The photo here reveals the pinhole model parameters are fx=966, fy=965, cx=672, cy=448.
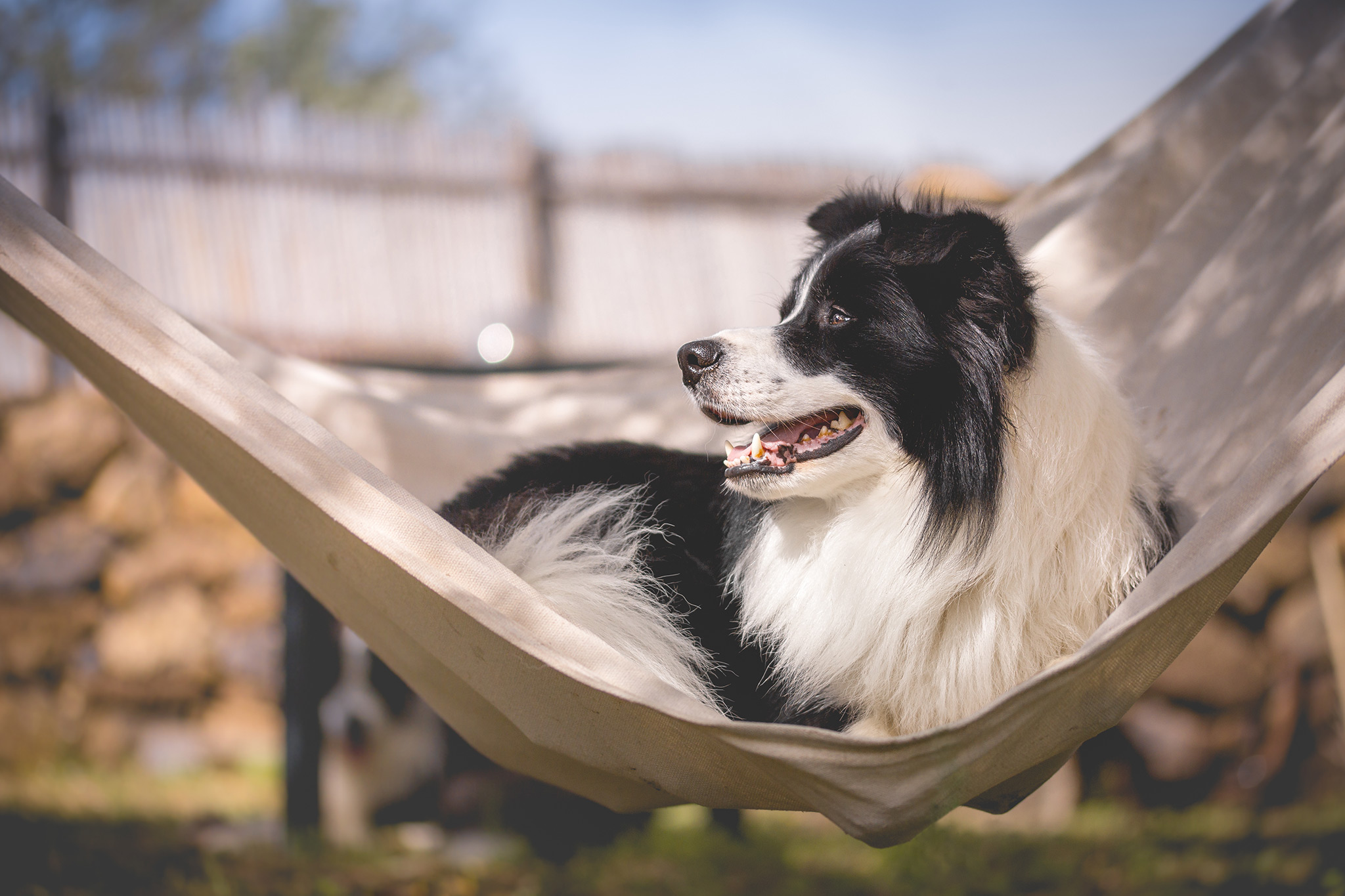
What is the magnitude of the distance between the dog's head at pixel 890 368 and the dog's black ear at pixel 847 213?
0.14 meters

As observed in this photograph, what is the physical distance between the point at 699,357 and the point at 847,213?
0.46m

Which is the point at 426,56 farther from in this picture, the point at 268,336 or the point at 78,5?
the point at 268,336

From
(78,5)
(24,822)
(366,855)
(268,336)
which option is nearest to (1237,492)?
(366,855)

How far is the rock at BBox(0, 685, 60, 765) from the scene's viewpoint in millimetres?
3824

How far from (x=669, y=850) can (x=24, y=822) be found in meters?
2.06

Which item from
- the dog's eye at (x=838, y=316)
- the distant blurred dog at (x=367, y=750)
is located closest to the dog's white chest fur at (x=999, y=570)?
the dog's eye at (x=838, y=316)

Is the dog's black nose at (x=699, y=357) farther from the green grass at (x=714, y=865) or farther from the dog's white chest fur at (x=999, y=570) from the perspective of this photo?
the green grass at (x=714, y=865)

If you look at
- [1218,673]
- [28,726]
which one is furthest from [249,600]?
[1218,673]

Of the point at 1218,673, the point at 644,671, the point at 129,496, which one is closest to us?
the point at 644,671

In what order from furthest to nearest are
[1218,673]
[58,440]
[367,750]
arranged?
[58,440] → [1218,673] → [367,750]

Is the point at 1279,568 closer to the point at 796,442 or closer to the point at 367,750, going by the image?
the point at 796,442

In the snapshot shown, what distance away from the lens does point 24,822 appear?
10.1 feet

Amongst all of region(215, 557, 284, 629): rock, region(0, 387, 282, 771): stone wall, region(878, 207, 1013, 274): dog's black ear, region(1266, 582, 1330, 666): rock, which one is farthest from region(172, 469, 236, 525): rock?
region(1266, 582, 1330, 666): rock

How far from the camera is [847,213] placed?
1798 mm
